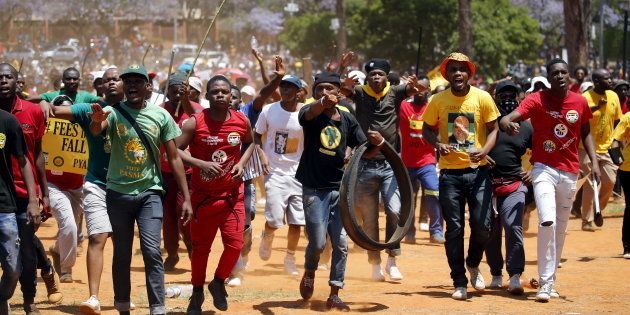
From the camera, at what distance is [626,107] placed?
19.1m

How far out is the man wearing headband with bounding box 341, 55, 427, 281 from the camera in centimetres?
1273

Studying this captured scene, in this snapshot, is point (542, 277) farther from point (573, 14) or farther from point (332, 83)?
point (573, 14)

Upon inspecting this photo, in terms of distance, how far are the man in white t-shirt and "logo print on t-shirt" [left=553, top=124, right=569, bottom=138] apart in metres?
2.67

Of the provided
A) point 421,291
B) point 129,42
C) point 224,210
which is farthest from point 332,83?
Answer: point 129,42

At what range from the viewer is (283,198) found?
494 inches

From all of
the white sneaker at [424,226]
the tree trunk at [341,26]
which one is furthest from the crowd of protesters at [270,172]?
the tree trunk at [341,26]

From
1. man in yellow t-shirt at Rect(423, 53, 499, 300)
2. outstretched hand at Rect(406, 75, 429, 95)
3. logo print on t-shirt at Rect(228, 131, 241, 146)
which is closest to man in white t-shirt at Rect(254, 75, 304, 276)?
outstretched hand at Rect(406, 75, 429, 95)

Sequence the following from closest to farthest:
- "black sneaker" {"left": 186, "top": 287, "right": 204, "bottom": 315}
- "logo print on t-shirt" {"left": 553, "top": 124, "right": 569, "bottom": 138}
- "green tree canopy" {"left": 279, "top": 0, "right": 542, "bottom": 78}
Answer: "black sneaker" {"left": 186, "top": 287, "right": 204, "bottom": 315} → "logo print on t-shirt" {"left": 553, "top": 124, "right": 569, "bottom": 138} → "green tree canopy" {"left": 279, "top": 0, "right": 542, "bottom": 78}

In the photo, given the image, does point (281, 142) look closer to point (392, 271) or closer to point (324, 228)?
point (392, 271)

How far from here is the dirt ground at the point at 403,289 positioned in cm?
1054

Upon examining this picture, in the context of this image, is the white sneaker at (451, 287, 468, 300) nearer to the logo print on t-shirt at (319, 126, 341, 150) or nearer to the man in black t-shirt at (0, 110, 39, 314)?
the logo print on t-shirt at (319, 126, 341, 150)

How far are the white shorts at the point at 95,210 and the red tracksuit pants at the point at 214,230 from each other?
744 mm

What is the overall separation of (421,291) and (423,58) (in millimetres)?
33660

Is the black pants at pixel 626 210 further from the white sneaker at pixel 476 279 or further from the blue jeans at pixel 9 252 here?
the blue jeans at pixel 9 252
